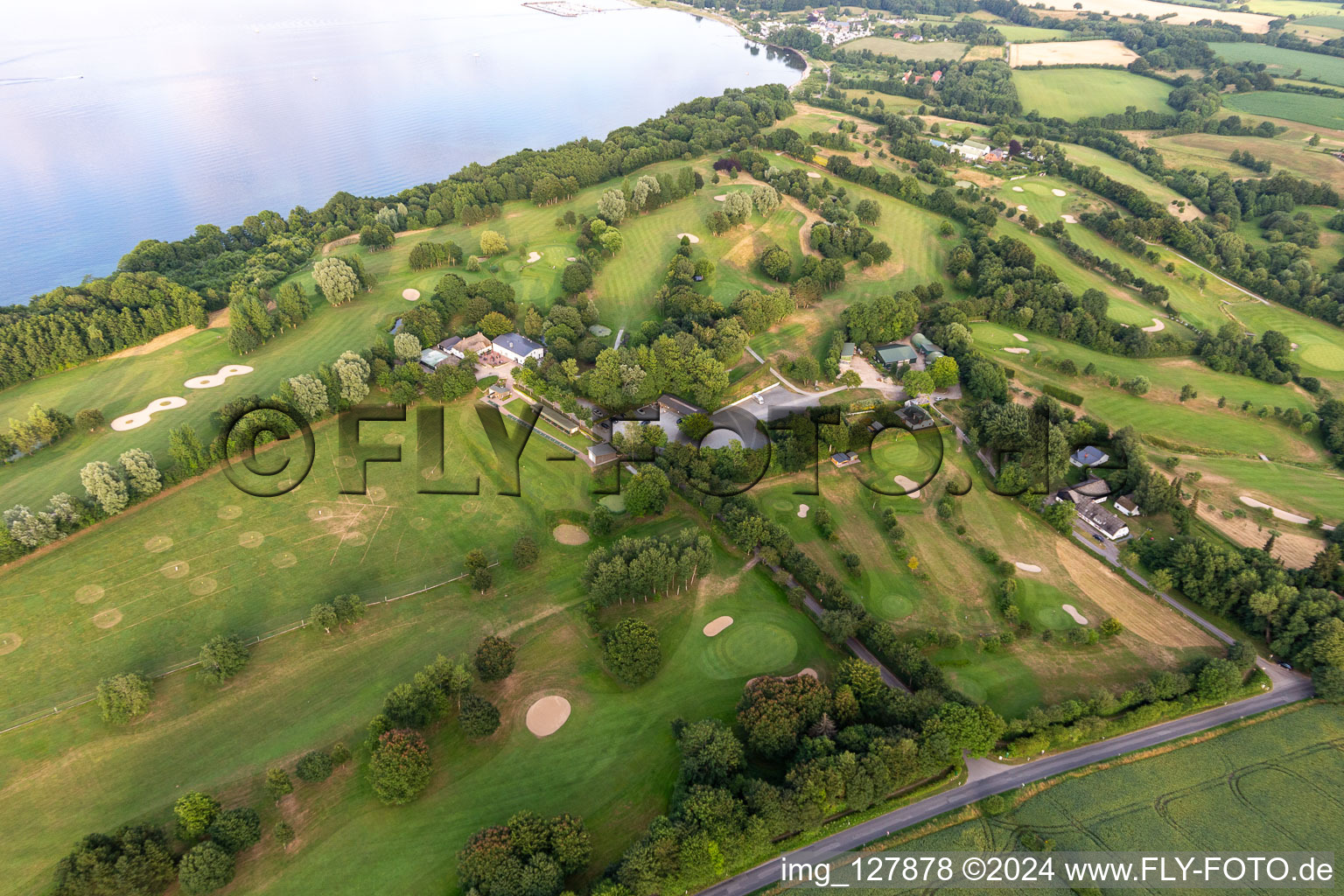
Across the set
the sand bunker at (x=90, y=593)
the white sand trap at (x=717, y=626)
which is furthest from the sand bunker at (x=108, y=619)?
the white sand trap at (x=717, y=626)

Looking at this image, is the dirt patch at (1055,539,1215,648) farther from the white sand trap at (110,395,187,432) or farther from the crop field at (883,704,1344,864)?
the white sand trap at (110,395,187,432)

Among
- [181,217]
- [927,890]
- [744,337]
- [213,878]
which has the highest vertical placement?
[181,217]

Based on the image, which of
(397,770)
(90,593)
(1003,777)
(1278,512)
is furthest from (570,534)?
(1278,512)

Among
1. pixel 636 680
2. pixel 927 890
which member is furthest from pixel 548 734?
pixel 927 890

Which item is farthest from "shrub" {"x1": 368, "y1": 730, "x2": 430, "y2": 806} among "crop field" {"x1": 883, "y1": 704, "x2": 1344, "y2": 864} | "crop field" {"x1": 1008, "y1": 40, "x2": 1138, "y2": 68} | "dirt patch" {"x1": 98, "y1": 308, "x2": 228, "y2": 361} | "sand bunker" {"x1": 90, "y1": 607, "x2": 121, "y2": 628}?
"crop field" {"x1": 1008, "y1": 40, "x2": 1138, "y2": 68}

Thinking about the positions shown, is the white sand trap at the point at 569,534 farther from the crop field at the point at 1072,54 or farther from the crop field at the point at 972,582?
the crop field at the point at 1072,54

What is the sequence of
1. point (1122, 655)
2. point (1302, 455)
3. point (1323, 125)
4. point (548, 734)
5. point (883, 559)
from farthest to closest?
point (1323, 125) < point (1302, 455) < point (883, 559) < point (1122, 655) < point (548, 734)

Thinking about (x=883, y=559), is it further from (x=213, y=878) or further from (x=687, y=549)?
(x=213, y=878)

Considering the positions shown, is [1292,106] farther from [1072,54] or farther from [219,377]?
A: [219,377]
